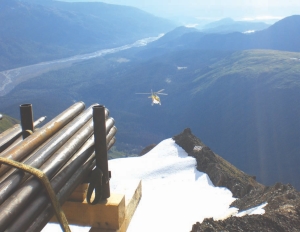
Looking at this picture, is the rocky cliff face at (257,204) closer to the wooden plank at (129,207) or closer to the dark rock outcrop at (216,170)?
the dark rock outcrop at (216,170)

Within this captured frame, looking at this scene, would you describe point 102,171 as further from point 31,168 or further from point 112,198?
point 31,168

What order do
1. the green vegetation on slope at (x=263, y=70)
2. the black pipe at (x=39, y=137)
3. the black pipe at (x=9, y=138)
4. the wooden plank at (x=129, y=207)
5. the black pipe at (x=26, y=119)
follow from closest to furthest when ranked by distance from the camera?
the black pipe at (x=39, y=137) < the wooden plank at (x=129, y=207) < the black pipe at (x=9, y=138) < the black pipe at (x=26, y=119) < the green vegetation on slope at (x=263, y=70)

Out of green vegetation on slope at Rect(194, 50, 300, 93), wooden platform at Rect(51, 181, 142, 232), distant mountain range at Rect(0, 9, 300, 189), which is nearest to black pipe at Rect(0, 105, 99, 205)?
wooden platform at Rect(51, 181, 142, 232)

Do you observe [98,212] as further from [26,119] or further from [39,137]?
[26,119]

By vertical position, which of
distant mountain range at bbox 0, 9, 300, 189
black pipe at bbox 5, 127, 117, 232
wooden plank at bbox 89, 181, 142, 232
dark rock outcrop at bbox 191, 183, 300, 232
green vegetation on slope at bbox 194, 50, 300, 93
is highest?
black pipe at bbox 5, 127, 117, 232

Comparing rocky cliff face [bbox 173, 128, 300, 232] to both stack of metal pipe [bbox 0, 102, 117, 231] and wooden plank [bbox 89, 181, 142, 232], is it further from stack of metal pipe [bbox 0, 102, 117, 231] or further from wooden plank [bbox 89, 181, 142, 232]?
stack of metal pipe [bbox 0, 102, 117, 231]

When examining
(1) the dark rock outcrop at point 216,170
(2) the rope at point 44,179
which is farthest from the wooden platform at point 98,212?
(1) the dark rock outcrop at point 216,170

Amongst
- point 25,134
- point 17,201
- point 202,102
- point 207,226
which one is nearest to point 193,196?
point 207,226
